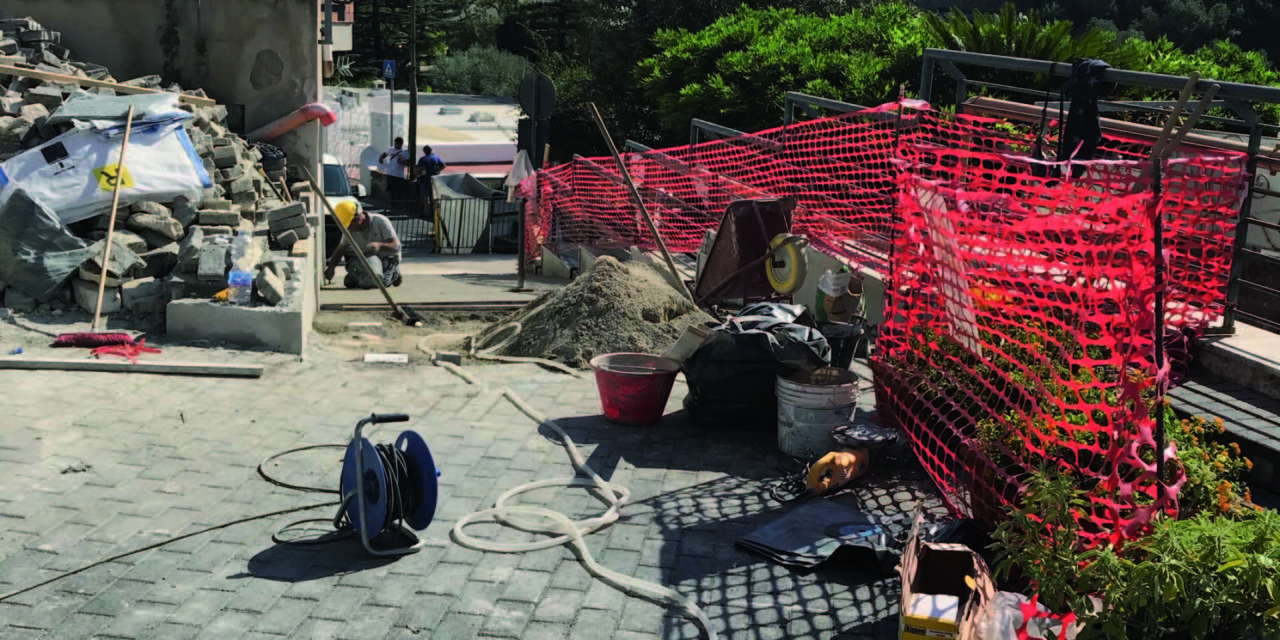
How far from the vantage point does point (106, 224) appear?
11.4 m

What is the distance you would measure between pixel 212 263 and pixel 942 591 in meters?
7.58

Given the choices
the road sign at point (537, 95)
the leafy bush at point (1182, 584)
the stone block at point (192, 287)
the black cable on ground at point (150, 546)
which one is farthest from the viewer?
the road sign at point (537, 95)

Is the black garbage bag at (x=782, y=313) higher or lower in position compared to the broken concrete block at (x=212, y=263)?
higher

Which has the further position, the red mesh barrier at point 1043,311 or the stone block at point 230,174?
the stone block at point 230,174

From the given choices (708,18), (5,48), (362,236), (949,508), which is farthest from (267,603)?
(708,18)

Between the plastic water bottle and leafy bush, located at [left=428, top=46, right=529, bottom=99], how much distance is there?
46879 mm

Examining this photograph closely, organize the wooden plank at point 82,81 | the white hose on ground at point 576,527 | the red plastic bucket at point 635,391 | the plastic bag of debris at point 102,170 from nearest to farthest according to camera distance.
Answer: the white hose on ground at point 576,527 < the red plastic bucket at point 635,391 < the plastic bag of debris at point 102,170 < the wooden plank at point 82,81

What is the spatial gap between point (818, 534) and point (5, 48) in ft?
40.1

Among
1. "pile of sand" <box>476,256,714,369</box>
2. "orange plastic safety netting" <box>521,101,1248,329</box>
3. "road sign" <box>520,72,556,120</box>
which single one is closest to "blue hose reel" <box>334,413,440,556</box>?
"orange plastic safety netting" <box>521,101,1248,329</box>

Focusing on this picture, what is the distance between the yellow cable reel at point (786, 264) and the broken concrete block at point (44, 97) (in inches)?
311

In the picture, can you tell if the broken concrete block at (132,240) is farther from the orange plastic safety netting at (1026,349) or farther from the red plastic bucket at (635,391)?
the orange plastic safety netting at (1026,349)

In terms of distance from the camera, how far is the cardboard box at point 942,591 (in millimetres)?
4766

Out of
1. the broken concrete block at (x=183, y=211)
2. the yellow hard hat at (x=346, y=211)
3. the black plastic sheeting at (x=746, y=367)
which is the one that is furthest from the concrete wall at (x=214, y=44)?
the black plastic sheeting at (x=746, y=367)

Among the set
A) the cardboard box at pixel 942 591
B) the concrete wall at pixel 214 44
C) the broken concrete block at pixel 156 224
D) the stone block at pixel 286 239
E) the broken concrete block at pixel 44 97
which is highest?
the concrete wall at pixel 214 44
